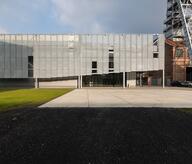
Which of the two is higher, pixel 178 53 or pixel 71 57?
pixel 178 53

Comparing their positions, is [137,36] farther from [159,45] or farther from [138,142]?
[138,142]

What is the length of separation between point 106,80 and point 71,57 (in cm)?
1107

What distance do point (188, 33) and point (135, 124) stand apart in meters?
61.5

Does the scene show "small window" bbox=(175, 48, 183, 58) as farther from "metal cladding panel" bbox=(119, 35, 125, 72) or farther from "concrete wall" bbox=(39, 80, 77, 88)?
"concrete wall" bbox=(39, 80, 77, 88)

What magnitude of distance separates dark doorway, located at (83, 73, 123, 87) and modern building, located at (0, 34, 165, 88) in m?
2.63

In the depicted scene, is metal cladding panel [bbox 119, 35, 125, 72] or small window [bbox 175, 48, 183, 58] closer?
metal cladding panel [bbox 119, 35, 125, 72]

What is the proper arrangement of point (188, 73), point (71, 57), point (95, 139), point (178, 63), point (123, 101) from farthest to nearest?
point (188, 73) < point (178, 63) < point (71, 57) < point (123, 101) < point (95, 139)

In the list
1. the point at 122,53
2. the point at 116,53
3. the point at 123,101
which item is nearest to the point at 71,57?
the point at 116,53

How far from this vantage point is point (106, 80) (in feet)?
234

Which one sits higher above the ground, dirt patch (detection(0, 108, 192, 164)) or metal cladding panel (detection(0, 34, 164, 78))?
metal cladding panel (detection(0, 34, 164, 78))

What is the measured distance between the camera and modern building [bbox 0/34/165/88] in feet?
213

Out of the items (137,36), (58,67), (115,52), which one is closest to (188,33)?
(137,36)

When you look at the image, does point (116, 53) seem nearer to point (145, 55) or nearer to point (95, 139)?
point (145, 55)

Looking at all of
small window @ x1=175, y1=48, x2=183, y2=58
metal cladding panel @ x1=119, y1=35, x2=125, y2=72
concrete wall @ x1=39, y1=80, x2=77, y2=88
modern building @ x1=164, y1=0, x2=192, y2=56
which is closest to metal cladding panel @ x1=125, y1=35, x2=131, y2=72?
metal cladding panel @ x1=119, y1=35, x2=125, y2=72
